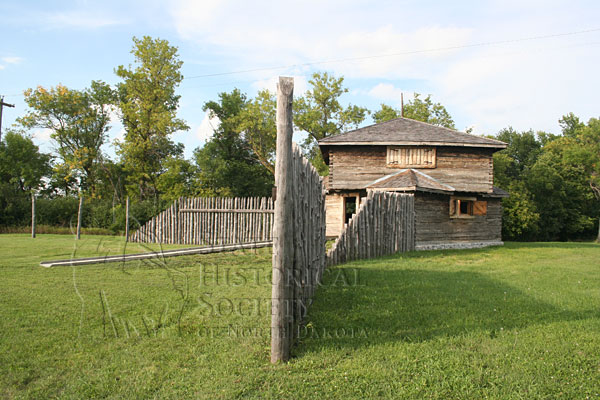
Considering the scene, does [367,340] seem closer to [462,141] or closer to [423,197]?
[423,197]

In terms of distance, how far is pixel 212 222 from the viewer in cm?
1675

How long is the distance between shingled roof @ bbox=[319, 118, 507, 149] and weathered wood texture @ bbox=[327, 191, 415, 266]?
479 cm

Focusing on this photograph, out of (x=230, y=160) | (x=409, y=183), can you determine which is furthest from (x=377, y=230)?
(x=230, y=160)

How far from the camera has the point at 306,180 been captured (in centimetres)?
544

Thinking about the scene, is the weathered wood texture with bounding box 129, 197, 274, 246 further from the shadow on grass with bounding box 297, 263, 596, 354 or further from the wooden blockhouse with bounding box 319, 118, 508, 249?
the shadow on grass with bounding box 297, 263, 596, 354

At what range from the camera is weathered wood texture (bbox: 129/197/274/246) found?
16.6 metres

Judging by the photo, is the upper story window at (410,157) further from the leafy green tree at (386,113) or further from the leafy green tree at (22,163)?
the leafy green tree at (22,163)

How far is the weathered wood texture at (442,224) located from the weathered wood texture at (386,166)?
51.9 inches

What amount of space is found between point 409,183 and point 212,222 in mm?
8038

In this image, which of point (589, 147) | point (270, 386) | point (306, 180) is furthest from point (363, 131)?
point (589, 147)

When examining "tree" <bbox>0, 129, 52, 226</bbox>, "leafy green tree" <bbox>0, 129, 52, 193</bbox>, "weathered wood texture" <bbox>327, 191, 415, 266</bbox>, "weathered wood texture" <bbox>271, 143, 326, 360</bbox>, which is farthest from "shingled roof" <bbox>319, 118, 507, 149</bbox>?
"leafy green tree" <bbox>0, 129, 52, 193</bbox>

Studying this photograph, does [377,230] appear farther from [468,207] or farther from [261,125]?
→ [261,125]

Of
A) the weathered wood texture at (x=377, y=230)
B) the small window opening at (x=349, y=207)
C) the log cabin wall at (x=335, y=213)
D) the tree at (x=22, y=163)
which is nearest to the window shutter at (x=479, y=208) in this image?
the log cabin wall at (x=335, y=213)

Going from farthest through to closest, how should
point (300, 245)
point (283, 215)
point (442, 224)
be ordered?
1. point (442, 224)
2. point (300, 245)
3. point (283, 215)
